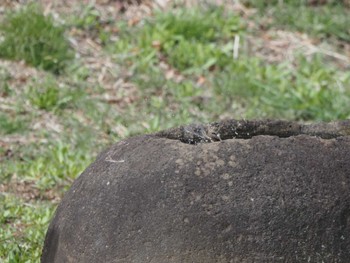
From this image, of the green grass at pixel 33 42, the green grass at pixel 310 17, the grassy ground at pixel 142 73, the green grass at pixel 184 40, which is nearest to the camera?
the grassy ground at pixel 142 73

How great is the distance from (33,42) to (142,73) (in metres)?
1.06

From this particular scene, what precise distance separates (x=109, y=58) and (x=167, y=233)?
5.17m

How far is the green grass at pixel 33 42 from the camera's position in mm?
7988

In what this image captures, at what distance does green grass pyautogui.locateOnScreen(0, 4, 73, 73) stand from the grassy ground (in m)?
0.01

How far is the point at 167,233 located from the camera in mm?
3426

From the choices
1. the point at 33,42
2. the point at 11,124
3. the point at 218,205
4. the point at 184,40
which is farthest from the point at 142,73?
the point at 218,205

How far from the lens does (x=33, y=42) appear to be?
800cm

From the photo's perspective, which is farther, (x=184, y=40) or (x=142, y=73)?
(x=184, y=40)

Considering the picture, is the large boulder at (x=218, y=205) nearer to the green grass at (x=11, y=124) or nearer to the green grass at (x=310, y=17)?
the green grass at (x=11, y=124)

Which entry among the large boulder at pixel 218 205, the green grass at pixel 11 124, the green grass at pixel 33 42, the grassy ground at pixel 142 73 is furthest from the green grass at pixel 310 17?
the large boulder at pixel 218 205

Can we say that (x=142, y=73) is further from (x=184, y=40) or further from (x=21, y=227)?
(x=21, y=227)

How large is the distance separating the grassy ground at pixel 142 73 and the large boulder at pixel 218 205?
2477 mm

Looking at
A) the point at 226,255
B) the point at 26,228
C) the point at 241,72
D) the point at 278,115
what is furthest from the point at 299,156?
the point at 241,72

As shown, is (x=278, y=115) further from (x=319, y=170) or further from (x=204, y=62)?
(x=319, y=170)
